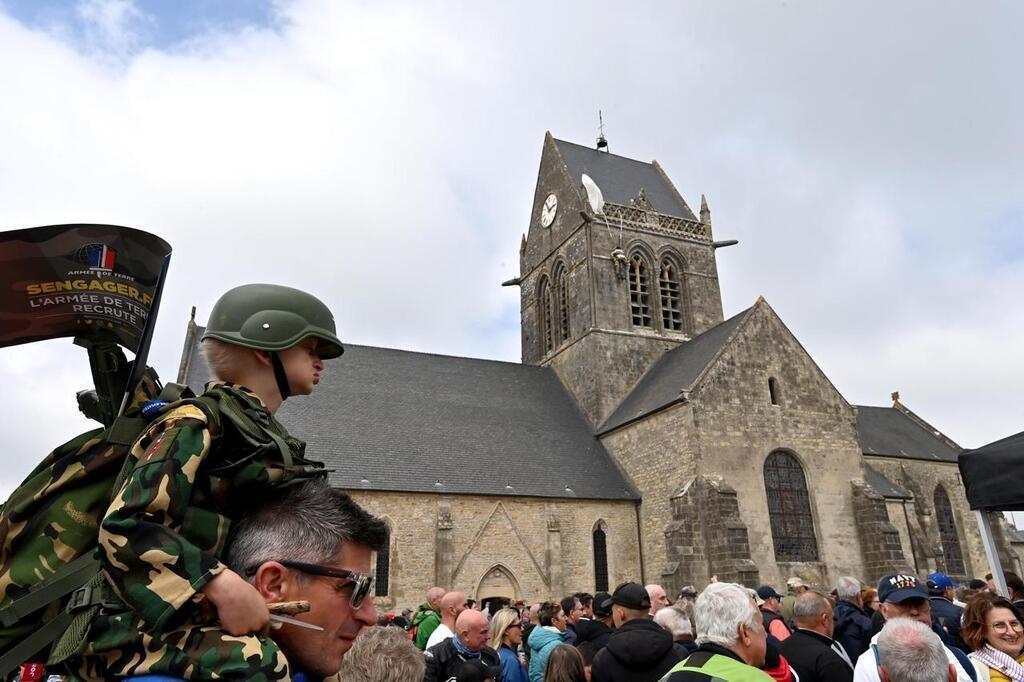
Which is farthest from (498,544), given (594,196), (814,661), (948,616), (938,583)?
(814,661)

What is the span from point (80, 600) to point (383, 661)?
130 cm

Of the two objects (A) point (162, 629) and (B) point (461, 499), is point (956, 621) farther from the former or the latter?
(B) point (461, 499)

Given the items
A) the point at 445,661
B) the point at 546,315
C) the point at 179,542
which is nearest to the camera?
the point at 179,542

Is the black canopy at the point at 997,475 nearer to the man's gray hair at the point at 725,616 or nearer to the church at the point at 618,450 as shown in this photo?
the man's gray hair at the point at 725,616

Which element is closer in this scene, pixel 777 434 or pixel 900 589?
pixel 900 589

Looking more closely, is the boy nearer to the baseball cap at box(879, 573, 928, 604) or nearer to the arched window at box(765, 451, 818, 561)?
the baseball cap at box(879, 573, 928, 604)

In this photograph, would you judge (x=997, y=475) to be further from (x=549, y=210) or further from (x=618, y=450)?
(x=549, y=210)

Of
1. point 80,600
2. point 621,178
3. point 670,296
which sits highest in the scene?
point 621,178

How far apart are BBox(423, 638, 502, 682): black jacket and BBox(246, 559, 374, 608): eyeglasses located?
9.86 feet

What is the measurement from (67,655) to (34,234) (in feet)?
3.76

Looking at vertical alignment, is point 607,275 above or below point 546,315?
above

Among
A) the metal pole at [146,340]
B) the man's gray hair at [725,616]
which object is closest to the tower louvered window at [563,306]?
the man's gray hair at [725,616]

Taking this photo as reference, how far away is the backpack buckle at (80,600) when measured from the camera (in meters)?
1.78

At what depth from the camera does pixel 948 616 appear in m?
5.68
